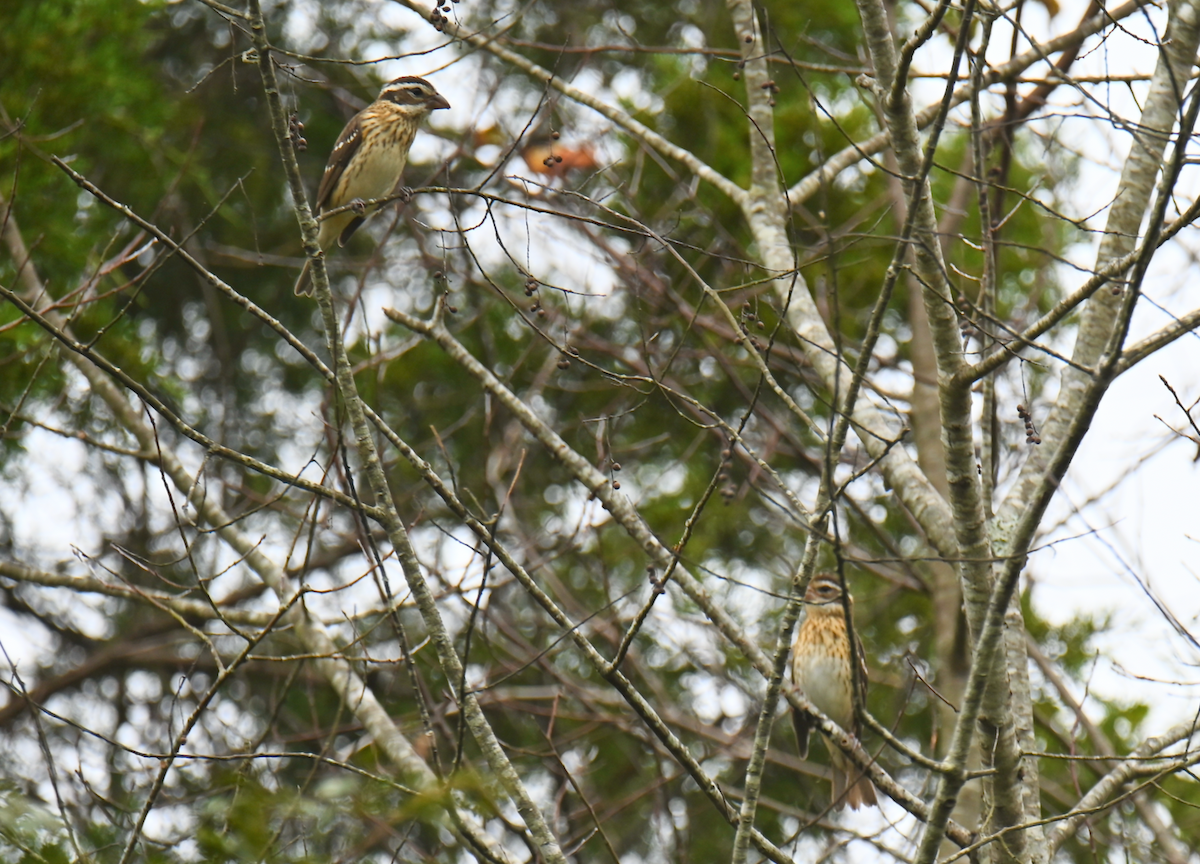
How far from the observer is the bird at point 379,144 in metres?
6.49

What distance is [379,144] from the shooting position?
6.48 m

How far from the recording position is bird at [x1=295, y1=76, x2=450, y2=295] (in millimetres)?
6492

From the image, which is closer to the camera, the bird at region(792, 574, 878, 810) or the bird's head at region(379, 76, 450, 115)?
the bird's head at region(379, 76, 450, 115)

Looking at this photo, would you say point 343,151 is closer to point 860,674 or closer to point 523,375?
point 523,375

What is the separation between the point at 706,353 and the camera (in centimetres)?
696

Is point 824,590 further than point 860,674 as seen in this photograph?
Yes

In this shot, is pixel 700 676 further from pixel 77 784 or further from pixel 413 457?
pixel 413 457

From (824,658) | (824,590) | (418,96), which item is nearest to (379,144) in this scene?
(418,96)

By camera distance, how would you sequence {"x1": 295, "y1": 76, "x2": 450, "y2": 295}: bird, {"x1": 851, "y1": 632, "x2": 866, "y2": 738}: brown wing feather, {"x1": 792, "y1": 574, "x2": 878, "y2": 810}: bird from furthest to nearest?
{"x1": 792, "y1": 574, "x2": 878, "y2": 810}: bird
{"x1": 295, "y1": 76, "x2": 450, "y2": 295}: bird
{"x1": 851, "y1": 632, "x2": 866, "y2": 738}: brown wing feather

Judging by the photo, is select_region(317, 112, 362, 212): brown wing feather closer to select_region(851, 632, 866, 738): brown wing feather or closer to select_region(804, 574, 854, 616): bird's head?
select_region(804, 574, 854, 616): bird's head

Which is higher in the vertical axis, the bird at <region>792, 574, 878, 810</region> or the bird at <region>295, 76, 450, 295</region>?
the bird at <region>295, 76, 450, 295</region>

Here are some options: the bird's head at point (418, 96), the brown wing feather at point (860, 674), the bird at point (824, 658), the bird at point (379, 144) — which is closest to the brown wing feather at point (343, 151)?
the bird at point (379, 144)

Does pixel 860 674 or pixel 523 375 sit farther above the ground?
pixel 523 375

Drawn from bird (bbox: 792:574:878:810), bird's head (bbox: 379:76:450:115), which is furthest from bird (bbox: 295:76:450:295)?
bird (bbox: 792:574:878:810)
